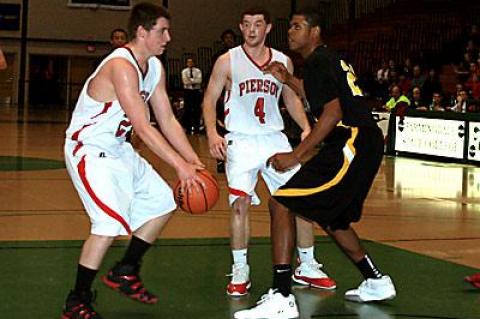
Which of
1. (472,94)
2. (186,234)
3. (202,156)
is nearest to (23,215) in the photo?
→ (186,234)

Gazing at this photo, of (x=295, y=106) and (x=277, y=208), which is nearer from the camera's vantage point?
(x=277, y=208)

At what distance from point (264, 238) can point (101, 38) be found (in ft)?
91.0

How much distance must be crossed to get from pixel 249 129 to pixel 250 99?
22 centimetres

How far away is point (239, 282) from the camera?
22.4 feet

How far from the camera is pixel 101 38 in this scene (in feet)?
118

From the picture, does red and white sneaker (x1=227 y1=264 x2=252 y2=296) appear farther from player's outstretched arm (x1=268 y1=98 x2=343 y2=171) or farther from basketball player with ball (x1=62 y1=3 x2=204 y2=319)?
player's outstretched arm (x1=268 y1=98 x2=343 y2=171)

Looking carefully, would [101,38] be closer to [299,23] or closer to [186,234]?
[186,234]

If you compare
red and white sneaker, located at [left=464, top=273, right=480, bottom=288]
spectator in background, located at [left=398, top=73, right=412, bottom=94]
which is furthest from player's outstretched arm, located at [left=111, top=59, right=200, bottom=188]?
spectator in background, located at [left=398, top=73, right=412, bottom=94]

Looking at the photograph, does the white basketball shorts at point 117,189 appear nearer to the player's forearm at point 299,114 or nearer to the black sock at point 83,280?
the black sock at point 83,280

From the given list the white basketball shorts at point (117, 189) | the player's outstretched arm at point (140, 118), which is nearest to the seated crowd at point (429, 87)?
the white basketball shorts at point (117, 189)

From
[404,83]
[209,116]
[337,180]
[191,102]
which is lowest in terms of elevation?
[337,180]

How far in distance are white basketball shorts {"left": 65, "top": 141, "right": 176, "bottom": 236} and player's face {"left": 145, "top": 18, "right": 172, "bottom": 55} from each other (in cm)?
62

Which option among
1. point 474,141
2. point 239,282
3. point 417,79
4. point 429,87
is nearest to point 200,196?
point 239,282

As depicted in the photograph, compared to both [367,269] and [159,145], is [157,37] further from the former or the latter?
[367,269]
